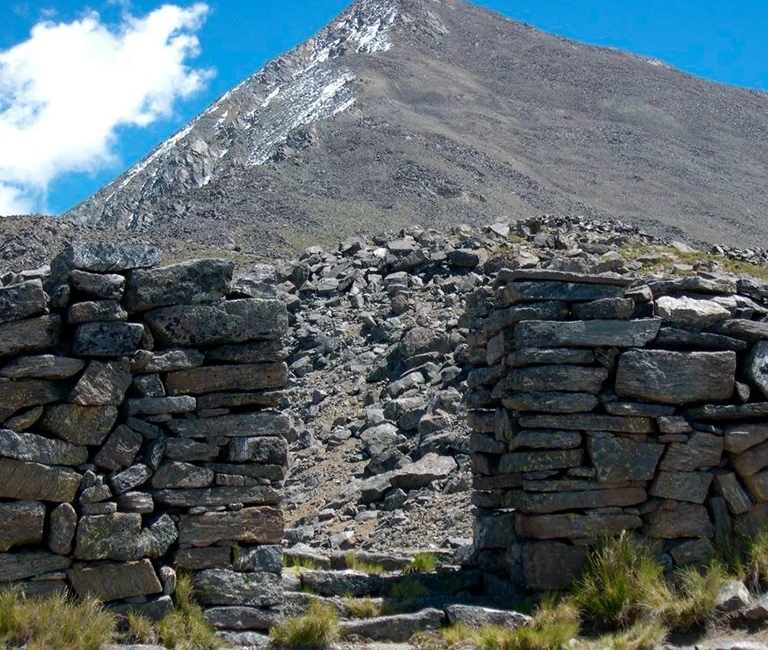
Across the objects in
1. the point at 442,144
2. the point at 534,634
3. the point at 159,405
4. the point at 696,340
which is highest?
the point at 442,144

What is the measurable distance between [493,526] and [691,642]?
2.17 meters

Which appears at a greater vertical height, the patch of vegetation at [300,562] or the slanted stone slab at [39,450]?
the slanted stone slab at [39,450]

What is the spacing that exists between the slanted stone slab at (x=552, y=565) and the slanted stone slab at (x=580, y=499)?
0.99 feet

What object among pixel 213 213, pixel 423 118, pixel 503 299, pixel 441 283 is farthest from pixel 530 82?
pixel 503 299

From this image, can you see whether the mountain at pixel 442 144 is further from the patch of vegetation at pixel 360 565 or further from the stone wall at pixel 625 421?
the stone wall at pixel 625 421

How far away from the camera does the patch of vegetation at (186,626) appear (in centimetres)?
764

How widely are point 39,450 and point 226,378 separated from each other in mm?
1456

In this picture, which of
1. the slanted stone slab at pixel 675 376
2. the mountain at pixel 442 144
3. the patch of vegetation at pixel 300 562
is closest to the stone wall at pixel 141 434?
the patch of vegetation at pixel 300 562

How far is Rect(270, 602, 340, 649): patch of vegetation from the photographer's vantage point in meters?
7.79

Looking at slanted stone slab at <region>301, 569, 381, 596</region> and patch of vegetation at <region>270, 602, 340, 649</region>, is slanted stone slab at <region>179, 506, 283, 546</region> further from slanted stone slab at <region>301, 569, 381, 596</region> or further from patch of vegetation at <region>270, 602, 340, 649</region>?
slanted stone slab at <region>301, 569, 381, 596</region>

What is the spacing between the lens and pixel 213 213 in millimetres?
56719

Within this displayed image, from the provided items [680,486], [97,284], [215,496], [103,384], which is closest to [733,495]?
[680,486]

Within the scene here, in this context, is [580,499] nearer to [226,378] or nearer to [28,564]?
[226,378]

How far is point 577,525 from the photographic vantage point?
870 centimetres
